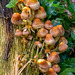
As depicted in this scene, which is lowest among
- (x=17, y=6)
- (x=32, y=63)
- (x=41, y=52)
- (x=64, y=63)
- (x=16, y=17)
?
(x=64, y=63)

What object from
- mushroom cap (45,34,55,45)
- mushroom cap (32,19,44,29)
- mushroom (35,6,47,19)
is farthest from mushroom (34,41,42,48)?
mushroom (35,6,47,19)

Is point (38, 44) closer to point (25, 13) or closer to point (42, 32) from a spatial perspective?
point (42, 32)

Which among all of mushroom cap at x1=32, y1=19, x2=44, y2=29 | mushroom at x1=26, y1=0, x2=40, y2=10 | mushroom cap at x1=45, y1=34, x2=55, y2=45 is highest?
mushroom at x1=26, y1=0, x2=40, y2=10

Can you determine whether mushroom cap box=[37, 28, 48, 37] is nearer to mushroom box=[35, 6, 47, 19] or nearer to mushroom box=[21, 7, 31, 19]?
mushroom box=[35, 6, 47, 19]

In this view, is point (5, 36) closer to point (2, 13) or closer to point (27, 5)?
point (2, 13)

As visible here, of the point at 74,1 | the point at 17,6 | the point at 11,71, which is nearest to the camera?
the point at 11,71

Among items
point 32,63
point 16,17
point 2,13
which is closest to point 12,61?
point 32,63

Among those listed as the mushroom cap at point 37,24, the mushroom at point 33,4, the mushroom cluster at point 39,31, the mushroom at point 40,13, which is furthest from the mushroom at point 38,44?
the mushroom at point 33,4

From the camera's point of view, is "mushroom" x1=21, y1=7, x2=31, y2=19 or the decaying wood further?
the decaying wood
